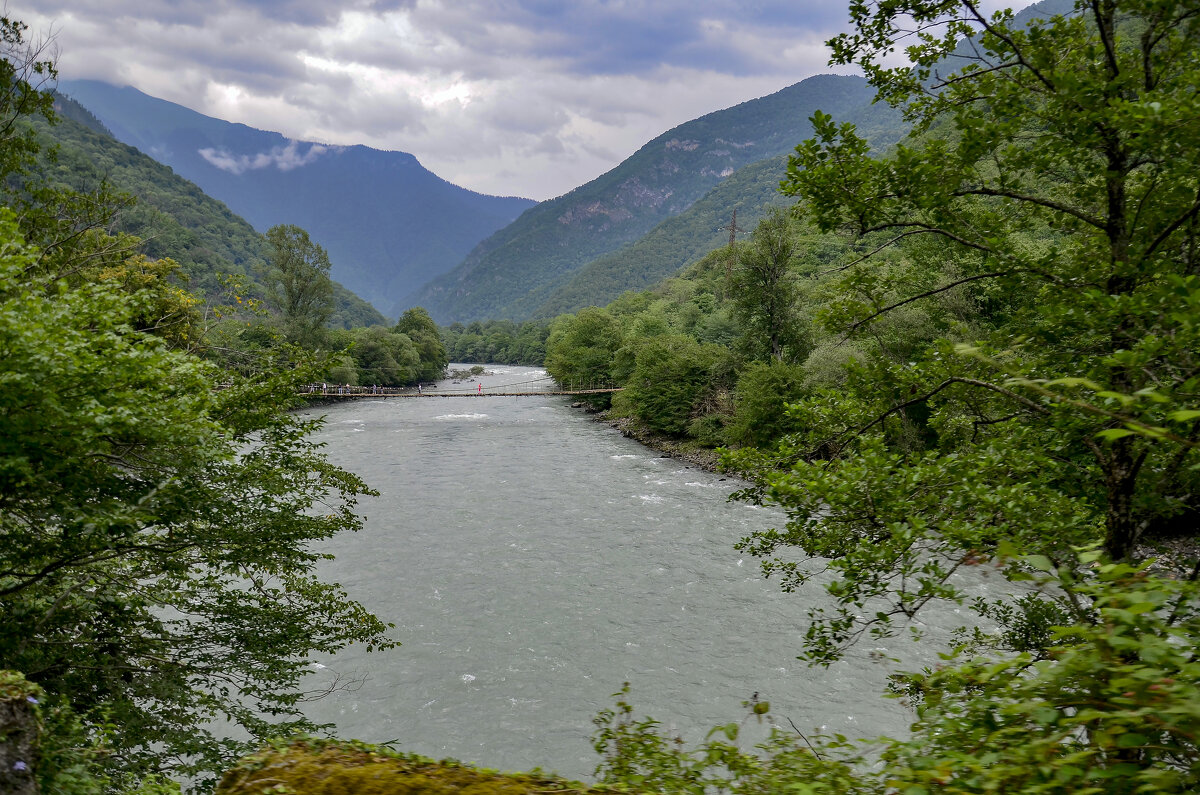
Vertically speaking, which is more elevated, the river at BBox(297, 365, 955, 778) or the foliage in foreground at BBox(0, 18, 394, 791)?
the foliage in foreground at BBox(0, 18, 394, 791)

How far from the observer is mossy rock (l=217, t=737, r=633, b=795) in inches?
109

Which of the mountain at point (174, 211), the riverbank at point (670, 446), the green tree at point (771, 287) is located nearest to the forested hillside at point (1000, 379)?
the riverbank at point (670, 446)

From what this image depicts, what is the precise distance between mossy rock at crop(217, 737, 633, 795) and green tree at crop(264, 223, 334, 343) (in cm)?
6639

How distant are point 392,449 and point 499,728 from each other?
27.3 meters

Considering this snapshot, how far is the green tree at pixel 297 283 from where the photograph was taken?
208 feet

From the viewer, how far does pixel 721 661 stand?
13180mm

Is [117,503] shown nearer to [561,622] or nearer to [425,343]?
[561,622]

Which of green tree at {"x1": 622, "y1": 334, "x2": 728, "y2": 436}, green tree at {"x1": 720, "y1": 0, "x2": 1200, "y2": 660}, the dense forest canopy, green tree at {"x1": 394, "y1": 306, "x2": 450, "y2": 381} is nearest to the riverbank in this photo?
green tree at {"x1": 622, "y1": 334, "x2": 728, "y2": 436}

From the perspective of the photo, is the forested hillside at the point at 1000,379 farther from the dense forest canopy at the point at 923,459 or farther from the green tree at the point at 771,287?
the green tree at the point at 771,287

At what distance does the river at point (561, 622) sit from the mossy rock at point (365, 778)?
1.02 metres

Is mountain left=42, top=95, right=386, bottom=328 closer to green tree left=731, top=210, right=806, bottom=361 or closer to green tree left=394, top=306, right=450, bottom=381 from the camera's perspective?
green tree left=394, top=306, right=450, bottom=381

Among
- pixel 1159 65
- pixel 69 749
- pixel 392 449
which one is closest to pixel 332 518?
pixel 69 749

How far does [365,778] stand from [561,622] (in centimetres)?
1276

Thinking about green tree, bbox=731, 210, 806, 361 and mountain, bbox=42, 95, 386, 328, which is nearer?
green tree, bbox=731, 210, 806, 361
